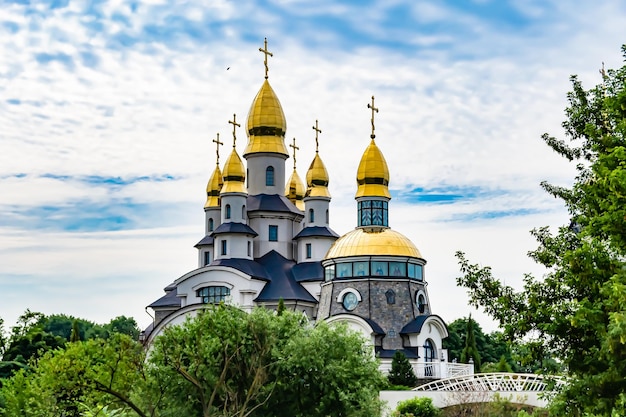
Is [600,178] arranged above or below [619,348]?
above

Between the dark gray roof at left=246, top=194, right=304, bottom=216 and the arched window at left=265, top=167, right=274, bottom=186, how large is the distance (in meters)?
0.77

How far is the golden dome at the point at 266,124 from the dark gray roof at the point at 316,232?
179 inches

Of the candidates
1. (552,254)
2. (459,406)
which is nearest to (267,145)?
(459,406)

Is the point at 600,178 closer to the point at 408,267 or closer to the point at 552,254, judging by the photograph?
the point at 552,254

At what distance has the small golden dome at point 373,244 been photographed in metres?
48.2

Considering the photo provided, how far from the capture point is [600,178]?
547 inches

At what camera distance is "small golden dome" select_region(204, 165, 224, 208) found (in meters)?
60.4

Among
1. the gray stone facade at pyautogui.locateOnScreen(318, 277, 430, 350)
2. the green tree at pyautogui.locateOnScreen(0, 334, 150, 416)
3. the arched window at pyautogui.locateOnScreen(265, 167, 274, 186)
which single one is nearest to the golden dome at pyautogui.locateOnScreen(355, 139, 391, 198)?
the gray stone facade at pyautogui.locateOnScreen(318, 277, 430, 350)

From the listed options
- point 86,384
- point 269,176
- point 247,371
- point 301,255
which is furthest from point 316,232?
point 247,371

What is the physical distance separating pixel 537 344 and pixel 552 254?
2.02 meters

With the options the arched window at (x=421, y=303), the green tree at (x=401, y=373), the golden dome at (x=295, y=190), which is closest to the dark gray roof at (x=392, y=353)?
the green tree at (x=401, y=373)

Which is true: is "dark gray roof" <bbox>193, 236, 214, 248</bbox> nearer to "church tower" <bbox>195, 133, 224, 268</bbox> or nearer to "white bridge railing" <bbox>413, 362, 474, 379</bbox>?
"church tower" <bbox>195, 133, 224, 268</bbox>

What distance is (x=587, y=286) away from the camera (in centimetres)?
1486

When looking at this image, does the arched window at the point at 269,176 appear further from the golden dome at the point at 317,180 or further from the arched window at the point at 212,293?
the arched window at the point at 212,293
